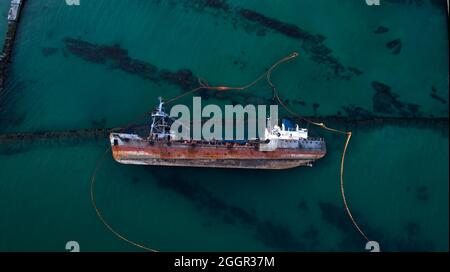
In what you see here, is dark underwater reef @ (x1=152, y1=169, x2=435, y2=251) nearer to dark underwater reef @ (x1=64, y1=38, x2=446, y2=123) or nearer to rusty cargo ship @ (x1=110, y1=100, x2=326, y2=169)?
rusty cargo ship @ (x1=110, y1=100, x2=326, y2=169)

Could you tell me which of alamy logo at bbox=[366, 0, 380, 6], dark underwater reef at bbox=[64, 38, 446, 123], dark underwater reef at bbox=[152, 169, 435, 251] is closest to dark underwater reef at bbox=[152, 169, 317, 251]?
dark underwater reef at bbox=[152, 169, 435, 251]

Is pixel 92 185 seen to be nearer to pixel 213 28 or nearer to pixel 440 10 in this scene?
pixel 213 28

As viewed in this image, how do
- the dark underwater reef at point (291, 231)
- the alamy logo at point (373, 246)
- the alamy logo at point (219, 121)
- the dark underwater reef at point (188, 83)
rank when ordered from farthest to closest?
1. the dark underwater reef at point (188, 83)
2. the alamy logo at point (219, 121)
3. the dark underwater reef at point (291, 231)
4. the alamy logo at point (373, 246)

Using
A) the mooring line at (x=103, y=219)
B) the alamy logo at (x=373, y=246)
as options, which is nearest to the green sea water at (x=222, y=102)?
the mooring line at (x=103, y=219)

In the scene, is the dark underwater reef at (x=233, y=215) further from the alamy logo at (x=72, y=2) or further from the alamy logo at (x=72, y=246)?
the alamy logo at (x=72, y=2)

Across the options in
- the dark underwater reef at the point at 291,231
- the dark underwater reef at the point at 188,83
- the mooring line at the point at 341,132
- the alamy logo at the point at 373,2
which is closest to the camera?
the dark underwater reef at the point at 291,231
